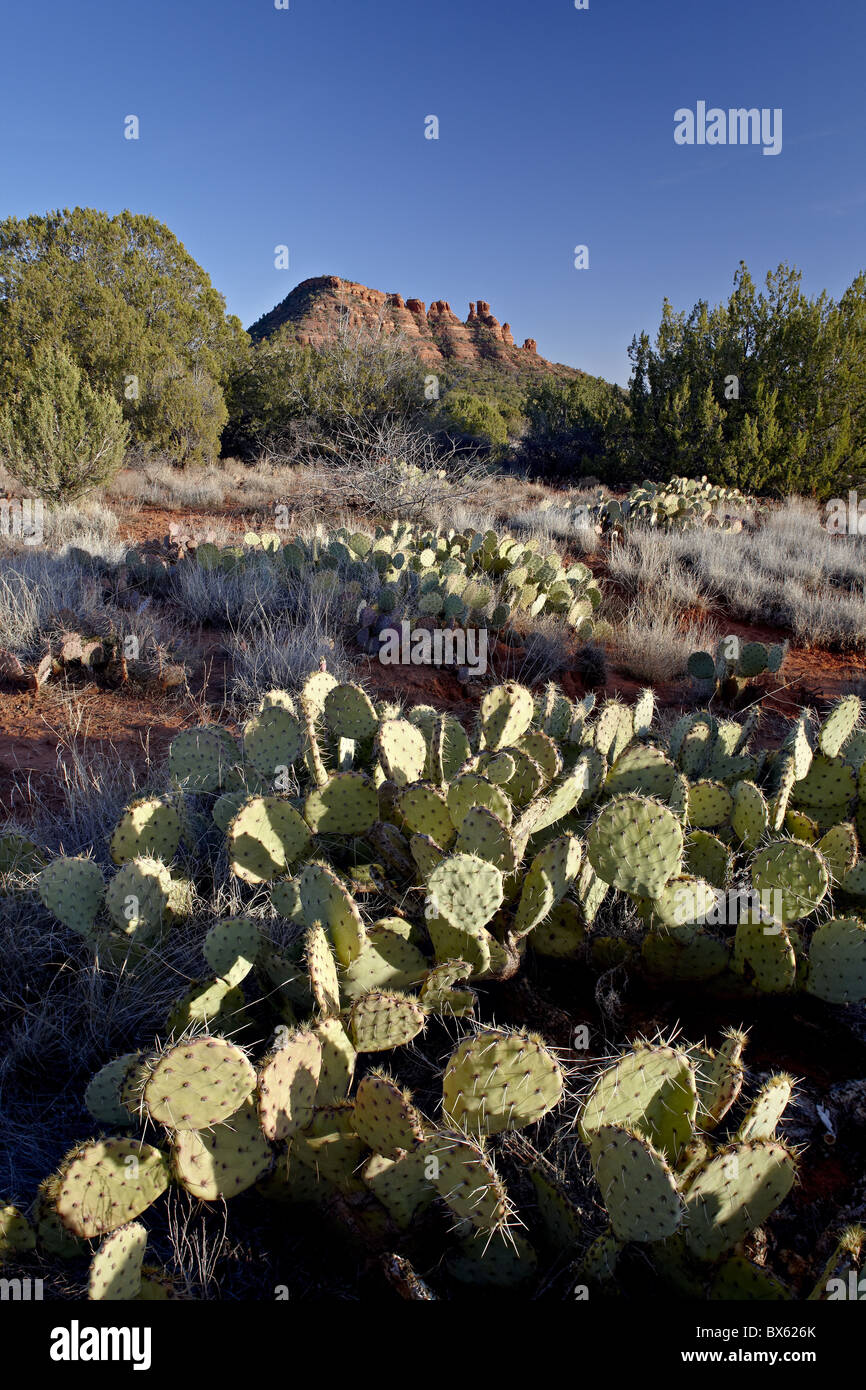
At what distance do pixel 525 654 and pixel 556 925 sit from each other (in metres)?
3.37

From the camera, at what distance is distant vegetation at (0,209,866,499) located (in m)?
12.8

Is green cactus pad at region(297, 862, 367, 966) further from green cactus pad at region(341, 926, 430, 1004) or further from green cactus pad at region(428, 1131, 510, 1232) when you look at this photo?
green cactus pad at region(428, 1131, 510, 1232)

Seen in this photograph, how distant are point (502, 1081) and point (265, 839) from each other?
1.09 meters

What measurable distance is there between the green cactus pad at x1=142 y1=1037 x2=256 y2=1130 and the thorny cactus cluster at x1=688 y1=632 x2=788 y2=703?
410 centimetres

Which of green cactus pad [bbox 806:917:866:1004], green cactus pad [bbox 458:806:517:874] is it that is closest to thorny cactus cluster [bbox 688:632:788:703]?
green cactus pad [bbox 806:917:866:1004]

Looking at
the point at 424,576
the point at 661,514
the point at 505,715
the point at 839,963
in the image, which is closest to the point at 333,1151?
the point at 839,963

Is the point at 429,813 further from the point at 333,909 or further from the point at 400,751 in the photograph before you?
the point at 333,909

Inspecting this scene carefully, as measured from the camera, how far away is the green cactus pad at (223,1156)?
4.62 ft

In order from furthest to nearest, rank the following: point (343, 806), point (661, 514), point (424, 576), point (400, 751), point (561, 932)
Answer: point (661, 514) → point (424, 576) → point (400, 751) → point (343, 806) → point (561, 932)

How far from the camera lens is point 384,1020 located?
1651 mm

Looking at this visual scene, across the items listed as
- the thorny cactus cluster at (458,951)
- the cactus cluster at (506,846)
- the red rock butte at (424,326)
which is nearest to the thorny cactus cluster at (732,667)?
the thorny cactus cluster at (458,951)

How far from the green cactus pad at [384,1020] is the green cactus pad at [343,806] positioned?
79cm

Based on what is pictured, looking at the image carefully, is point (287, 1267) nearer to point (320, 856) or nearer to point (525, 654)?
point (320, 856)

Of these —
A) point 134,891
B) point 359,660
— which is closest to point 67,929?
point 134,891
